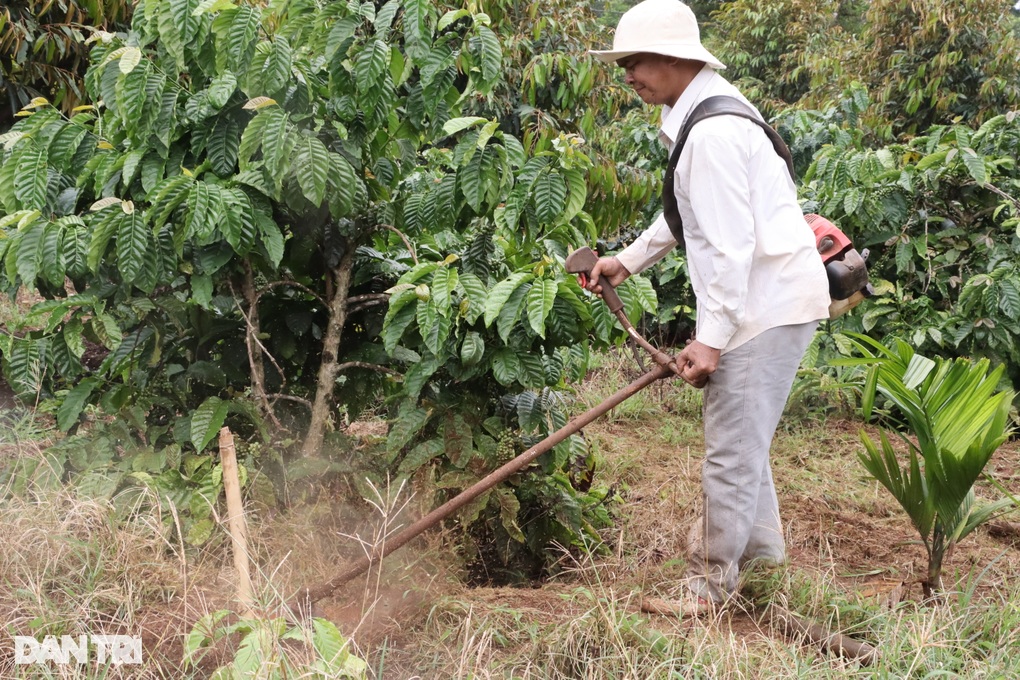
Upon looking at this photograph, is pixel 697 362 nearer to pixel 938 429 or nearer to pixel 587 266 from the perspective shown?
pixel 587 266

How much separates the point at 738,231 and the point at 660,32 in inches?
22.2

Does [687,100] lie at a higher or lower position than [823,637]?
higher

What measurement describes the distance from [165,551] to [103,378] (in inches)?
26.3

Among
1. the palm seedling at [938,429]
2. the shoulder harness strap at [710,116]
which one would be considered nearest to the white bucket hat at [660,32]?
the shoulder harness strap at [710,116]

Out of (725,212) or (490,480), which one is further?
(490,480)

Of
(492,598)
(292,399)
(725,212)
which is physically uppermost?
(725,212)

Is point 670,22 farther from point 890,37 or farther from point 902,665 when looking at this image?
point 890,37

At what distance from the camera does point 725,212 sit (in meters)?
2.42

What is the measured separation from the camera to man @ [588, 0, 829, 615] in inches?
95.5

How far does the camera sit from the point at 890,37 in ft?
21.9

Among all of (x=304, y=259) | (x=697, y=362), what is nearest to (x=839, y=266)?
(x=697, y=362)

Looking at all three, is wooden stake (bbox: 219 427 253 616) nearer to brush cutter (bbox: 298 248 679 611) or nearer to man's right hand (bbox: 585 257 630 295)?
brush cutter (bbox: 298 248 679 611)

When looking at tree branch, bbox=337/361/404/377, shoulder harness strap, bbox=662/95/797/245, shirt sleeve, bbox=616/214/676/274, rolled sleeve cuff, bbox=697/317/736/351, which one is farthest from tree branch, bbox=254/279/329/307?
rolled sleeve cuff, bbox=697/317/736/351

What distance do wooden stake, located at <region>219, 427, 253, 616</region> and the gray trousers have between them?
126cm
